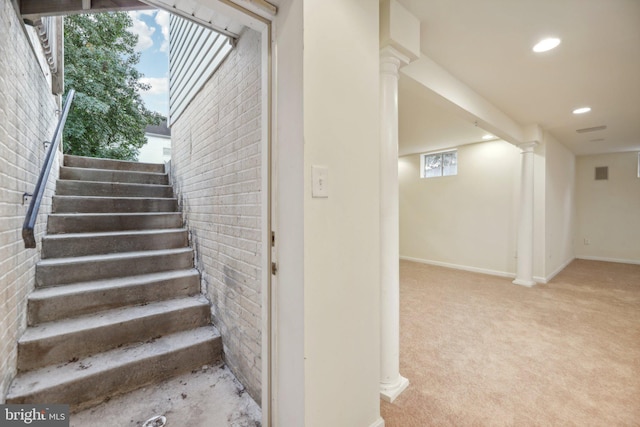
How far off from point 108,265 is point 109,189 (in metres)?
1.25

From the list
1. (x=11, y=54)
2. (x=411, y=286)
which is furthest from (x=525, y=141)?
(x=11, y=54)

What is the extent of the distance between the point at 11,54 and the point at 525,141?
18.0 ft

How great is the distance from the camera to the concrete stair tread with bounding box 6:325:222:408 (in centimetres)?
152

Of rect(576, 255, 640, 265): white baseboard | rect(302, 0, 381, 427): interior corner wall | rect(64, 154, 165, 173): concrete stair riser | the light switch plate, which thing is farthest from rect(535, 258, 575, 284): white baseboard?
rect(64, 154, 165, 173): concrete stair riser

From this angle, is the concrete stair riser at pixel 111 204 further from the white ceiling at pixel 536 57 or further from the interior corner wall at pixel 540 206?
the interior corner wall at pixel 540 206

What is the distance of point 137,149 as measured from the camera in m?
6.37

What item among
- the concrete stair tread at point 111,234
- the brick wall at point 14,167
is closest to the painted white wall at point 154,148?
the concrete stair tread at point 111,234

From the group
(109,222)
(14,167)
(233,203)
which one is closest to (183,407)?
(233,203)

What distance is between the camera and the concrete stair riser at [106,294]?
1.87 metres

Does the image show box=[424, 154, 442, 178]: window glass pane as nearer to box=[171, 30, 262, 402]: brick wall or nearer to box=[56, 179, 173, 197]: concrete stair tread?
box=[171, 30, 262, 402]: brick wall

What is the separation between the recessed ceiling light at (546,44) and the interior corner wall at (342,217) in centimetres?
152

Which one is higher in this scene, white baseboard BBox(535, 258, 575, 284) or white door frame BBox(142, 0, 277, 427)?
white door frame BBox(142, 0, 277, 427)

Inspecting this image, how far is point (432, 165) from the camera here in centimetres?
597

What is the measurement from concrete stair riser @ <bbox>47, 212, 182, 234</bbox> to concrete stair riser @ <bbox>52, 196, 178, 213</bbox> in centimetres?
19
